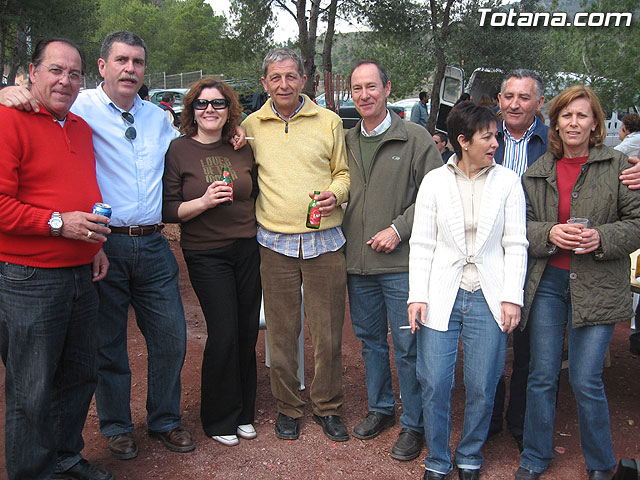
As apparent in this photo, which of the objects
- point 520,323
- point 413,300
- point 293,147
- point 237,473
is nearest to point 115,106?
point 293,147

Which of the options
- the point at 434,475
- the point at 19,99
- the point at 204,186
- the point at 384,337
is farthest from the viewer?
the point at 384,337

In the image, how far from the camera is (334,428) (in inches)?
152

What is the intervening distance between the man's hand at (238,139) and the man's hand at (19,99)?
1112 millimetres

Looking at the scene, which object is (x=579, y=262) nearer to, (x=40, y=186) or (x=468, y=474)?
(x=468, y=474)

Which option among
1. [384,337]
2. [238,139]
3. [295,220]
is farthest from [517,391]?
[238,139]

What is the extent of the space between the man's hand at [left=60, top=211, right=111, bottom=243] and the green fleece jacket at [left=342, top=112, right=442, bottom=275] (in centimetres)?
152

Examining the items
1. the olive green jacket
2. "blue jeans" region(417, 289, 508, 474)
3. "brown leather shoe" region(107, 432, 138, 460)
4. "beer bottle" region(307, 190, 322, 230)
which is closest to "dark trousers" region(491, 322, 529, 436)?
"blue jeans" region(417, 289, 508, 474)

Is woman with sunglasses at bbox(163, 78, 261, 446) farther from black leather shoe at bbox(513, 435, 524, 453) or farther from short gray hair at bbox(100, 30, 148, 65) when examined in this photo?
black leather shoe at bbox(513, 435, 524, 453)

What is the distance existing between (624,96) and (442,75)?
5.24 m

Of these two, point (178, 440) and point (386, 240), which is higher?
point (386, 240)

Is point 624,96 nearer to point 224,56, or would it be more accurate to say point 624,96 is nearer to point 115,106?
point 224,56

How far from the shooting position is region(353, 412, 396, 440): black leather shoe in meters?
3.85

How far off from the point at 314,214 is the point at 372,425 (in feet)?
4.80

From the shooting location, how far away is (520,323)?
329cm
